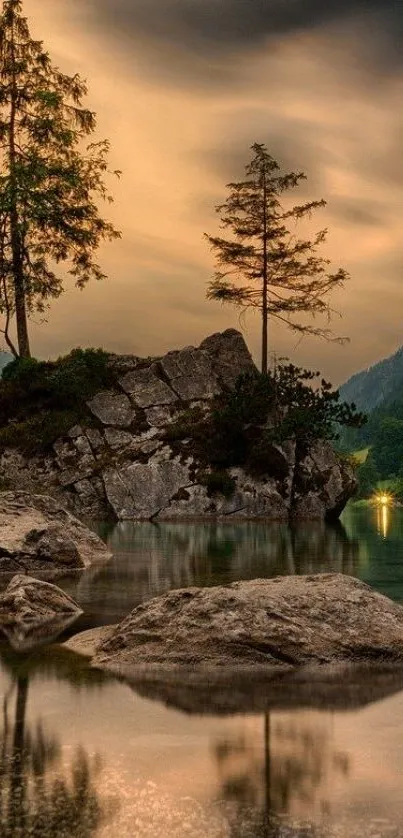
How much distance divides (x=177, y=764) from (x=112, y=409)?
35.1m

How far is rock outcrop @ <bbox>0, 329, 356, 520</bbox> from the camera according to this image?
1449 inches

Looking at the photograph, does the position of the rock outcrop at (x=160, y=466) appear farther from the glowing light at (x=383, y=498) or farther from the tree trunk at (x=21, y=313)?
the glowing light at (x=383, y=498)

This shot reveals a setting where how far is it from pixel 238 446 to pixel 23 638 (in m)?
29.1

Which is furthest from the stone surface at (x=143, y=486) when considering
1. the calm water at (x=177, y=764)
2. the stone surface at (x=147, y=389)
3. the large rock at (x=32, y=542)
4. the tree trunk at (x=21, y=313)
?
the calm water at (x=177, y=764)

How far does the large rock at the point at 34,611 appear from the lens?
10.3 metres

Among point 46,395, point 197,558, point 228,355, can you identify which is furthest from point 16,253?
point 197,558

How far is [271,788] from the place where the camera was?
203 inches

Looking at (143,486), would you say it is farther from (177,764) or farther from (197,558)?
(177,764)

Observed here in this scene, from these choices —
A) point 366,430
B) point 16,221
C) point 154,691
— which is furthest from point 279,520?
point 366,430

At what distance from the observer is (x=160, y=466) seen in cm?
3738

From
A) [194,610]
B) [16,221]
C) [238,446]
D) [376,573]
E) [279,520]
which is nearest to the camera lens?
[194,610]

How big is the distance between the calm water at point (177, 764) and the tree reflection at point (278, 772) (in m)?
0.01

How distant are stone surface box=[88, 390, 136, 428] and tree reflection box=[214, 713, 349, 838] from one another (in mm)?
33511

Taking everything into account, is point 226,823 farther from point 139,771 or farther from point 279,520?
point 279,520
